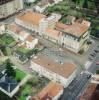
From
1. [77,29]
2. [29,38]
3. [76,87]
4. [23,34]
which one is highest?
[77,29]

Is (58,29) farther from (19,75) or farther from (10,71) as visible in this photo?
(10,71)

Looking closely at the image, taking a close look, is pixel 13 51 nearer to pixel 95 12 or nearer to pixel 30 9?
pixel 30 9

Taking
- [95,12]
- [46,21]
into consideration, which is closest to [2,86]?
[46,21]

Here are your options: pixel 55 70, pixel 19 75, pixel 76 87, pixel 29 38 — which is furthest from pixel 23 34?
pixel 76 87

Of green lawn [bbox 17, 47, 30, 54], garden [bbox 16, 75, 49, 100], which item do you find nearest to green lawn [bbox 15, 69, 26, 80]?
garden [bbox 16, 75, 49, 100]

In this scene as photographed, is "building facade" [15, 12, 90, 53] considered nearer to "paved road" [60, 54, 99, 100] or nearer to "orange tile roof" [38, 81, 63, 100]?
"paved road" [60, 54, 99, 100]

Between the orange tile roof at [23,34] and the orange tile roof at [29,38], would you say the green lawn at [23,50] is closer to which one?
the orange tile roof at [29,38]

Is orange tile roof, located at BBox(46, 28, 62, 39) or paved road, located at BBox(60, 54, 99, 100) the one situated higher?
orange tile roof, located at BBox(46, 28, 62, 39)
